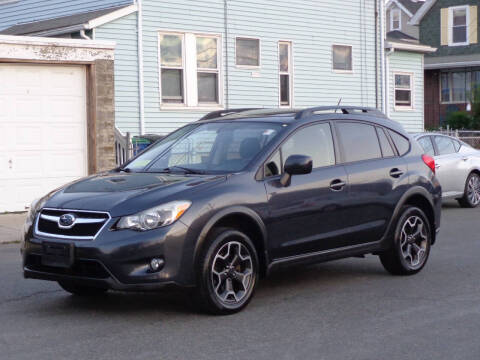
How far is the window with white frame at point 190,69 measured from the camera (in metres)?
20.8

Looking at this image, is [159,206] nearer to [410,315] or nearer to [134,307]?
[134,307]

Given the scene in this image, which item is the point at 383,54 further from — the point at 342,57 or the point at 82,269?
the point at 82,269

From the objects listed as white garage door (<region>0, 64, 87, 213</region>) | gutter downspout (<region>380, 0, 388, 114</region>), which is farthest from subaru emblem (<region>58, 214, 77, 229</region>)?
gutter downspout (<region>380, 0, 388, 114</region>)

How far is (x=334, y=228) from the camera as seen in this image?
8.00 meters

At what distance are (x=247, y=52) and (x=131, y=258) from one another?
16.4 metres

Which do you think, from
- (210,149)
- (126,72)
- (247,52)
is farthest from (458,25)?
(210,149)

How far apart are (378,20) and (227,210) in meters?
20.1

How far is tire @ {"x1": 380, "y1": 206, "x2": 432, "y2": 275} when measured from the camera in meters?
8.76

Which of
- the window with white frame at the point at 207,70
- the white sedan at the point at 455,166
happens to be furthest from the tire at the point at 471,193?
the window with white frame at the point at 207,70

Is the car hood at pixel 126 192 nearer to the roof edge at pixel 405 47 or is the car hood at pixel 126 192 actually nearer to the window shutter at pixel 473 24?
the roof edge at pixel 405 47

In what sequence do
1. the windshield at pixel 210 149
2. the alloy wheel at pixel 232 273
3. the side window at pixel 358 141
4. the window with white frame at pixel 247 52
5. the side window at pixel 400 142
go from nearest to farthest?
the alloy wheel at pixel 232 273, the windshield at pixel 210 149, the side window at pixel 358 141, the side window at pixel 400 142, the window with white frame at pixel 247 52

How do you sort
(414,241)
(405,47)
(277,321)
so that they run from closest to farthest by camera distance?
1. (277,321)
2. (414,241)
3. (405,47)

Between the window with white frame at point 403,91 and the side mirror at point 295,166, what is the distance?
20.2 meters

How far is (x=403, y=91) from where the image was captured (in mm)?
27516
